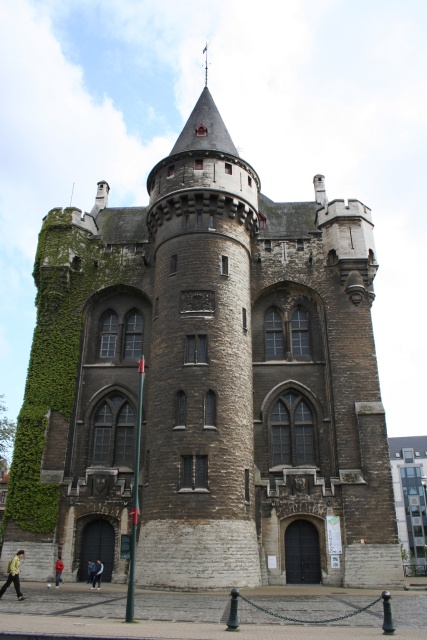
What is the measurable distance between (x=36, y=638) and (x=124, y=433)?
15419mm

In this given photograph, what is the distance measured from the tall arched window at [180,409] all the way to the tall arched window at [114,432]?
149 inches

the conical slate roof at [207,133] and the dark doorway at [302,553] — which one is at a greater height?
the conical slate roof at [207,133]

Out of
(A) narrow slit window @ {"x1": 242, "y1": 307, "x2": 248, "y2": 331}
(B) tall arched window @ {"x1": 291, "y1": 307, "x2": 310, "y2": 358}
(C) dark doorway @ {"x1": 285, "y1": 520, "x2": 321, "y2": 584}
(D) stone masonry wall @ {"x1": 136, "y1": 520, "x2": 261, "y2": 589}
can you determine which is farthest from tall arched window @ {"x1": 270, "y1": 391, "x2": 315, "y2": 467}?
(D) stone masonry wall @ {"x1": 136, "y1": 520, "x2": 261, "y2": 589}

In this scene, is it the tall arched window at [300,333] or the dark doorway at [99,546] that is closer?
the dark doorway at [99,546]

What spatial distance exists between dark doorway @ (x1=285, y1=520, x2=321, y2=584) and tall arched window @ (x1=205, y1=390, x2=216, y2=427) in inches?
216

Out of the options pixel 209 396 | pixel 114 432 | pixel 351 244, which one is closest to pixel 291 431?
pixel 209 396

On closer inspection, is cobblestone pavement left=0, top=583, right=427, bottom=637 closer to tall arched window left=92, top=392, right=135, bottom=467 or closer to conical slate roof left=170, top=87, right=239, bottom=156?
tall arched window left=92, top=392, right=135, bottom=467

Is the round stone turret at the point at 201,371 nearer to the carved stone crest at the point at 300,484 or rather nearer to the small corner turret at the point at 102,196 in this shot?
the carved stone crest at the point at 300,484

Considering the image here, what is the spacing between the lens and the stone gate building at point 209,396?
67.4ft

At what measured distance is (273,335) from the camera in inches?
1025

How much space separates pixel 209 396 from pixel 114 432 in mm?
5460

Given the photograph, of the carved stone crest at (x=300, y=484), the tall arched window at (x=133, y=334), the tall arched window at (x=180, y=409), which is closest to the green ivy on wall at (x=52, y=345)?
the tall arched window at (x=133, y=334)

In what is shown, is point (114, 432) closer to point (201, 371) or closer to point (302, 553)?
point (201, 371)

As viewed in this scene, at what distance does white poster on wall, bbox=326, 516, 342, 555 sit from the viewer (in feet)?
69.6
